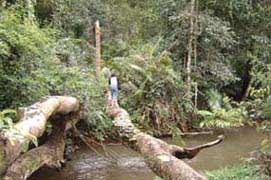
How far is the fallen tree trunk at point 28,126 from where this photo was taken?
20.9 feet

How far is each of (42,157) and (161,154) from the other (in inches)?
101

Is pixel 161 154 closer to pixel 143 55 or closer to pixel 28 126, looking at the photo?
pixel 28 126

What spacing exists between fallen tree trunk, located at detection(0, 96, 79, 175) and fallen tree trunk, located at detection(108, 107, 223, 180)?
1255mm

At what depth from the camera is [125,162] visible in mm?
12281

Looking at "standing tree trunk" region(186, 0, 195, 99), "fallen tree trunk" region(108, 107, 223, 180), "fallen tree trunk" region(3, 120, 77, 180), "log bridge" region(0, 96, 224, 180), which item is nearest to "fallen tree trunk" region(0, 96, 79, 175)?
"log bridge" region(0, 96, 224, 180)

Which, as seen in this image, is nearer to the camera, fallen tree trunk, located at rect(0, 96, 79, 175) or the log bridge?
fallen tree trunk, located at rect(0, 96, 79, 175)

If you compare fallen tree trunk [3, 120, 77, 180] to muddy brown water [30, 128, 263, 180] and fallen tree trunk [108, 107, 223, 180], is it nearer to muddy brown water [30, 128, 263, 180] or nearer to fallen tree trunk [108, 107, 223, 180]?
muddy brown water [30, 128, 263, 180]

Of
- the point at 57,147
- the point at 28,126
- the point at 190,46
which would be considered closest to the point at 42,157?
the point at 57,147

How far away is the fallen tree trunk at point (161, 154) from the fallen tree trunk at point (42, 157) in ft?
3.85

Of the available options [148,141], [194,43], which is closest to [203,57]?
[194,43]

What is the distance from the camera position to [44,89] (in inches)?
444

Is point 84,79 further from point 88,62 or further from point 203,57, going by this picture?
point 203,57

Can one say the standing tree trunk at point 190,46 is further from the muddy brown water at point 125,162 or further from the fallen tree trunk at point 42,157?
the fallen tree trunk at point 42,157

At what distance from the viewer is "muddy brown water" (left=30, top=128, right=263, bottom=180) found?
10.9 metres
